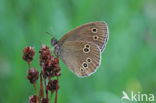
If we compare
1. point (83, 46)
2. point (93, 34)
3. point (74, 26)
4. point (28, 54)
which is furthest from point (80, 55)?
point (74, 26)

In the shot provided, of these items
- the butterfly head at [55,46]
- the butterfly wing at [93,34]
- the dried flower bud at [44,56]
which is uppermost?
the butterfly wing at [93,34]

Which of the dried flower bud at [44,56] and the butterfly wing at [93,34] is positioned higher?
the butterfly wing at [93,34]

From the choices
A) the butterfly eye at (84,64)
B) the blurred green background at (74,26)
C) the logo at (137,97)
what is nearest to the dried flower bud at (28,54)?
the butterfly eye at (84,64)

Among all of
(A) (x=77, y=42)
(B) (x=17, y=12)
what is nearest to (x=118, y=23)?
(B) (x=17, y=12)

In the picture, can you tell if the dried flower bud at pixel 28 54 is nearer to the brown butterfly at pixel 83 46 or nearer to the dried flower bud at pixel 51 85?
the dried flower bud at pixel 51 85

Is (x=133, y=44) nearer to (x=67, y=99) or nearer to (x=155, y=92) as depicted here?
(x=155, y=92)

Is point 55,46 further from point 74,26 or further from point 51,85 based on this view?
point 74,26
